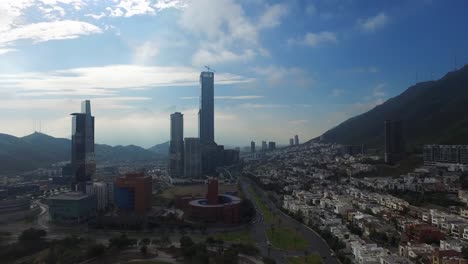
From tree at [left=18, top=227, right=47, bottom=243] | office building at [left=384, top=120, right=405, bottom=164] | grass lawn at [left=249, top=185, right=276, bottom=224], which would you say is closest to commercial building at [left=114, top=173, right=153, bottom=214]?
grass lawn at [left=249, top=185, right=276, bottom=224]

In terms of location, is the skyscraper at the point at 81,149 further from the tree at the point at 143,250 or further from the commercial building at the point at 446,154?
the commercial building at the point at 446,154

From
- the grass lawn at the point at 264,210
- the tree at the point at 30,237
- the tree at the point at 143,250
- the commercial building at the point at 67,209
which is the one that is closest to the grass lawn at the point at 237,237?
the grass lawn at the point at 264,210

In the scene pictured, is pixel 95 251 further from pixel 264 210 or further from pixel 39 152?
pixel 39 152

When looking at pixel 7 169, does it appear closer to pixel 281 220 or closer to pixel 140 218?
pixel 140 218

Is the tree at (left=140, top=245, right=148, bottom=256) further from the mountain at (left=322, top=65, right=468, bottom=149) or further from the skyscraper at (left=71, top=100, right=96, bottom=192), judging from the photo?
the mountain at (left=322, top=65, right=468, bottom=149)

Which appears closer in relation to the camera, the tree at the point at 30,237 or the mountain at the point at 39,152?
the tree at the point at 30,237
